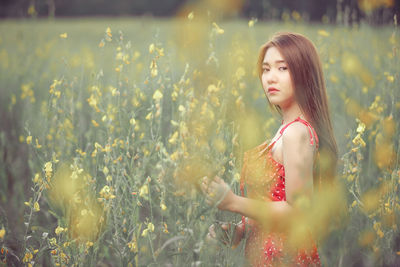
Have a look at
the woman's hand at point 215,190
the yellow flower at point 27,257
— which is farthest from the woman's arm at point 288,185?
the yellow flower at point 27,257

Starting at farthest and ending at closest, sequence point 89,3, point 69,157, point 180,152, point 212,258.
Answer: point 89,3, point 69,157, point 212,258, point 180,152

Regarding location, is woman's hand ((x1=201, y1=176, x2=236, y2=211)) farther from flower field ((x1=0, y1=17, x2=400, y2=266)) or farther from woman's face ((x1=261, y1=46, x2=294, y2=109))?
woman's face ((x1=261, y1=46, x2=294, y2=109))

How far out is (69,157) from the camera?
6.83 ft

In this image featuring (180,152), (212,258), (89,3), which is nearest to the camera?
(180,152)

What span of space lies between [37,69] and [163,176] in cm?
325

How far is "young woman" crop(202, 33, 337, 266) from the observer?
1391 mm

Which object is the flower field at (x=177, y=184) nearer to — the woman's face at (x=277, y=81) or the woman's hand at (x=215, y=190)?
the woman's hand at (x=215, y=190)

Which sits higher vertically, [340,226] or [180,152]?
[180,152]

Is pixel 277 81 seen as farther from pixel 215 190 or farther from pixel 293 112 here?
pixel 215 190

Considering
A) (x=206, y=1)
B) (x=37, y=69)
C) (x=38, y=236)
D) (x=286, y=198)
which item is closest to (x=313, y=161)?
(x=286, y=198)

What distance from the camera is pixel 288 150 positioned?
1.38 meters

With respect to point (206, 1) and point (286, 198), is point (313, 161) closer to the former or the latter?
point (286, 198)

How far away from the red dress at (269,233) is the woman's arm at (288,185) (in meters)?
0.05

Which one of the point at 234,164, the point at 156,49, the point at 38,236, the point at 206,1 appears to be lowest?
the point at 38,236
